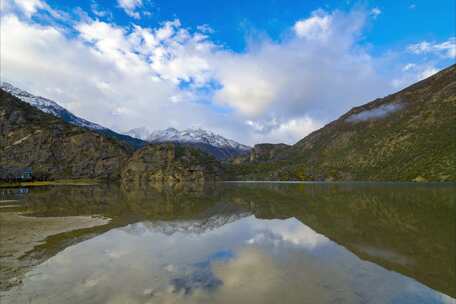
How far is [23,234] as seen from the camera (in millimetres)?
30703

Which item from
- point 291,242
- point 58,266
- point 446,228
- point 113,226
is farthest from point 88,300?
point 446,228

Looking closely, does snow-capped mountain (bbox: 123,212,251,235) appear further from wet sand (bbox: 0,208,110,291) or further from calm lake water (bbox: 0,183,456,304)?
wet sand (bbox: 0,208,110,291)

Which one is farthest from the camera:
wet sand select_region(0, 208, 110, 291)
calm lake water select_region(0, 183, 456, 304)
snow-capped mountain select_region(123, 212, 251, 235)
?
snow-capped mountain select_region(123, 212, 251, 235)

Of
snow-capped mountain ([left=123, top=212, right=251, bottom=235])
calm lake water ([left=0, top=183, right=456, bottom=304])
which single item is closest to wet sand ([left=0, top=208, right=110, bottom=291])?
calm lake water ([left=0, top=183, right=456, bottom=304])

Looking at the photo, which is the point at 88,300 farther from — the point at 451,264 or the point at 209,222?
the point at 209,222

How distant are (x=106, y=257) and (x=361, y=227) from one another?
25099mm

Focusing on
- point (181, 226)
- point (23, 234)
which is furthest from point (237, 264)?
point (23, 234)

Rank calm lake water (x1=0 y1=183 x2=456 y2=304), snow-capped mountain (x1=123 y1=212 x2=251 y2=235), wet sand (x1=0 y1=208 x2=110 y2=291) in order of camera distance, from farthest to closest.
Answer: snow-capped mountain (x1=123 y1=212 x2=251 y2=235) → wet sand (x1=0 y1=208 x2=110 y2=291) → calm lake water (x1=0 y1=183 x2=456 y2=304)

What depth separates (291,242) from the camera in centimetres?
2906

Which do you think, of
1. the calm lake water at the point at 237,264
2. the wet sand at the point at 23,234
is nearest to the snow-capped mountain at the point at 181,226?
the calm lake water at the point at 237,264

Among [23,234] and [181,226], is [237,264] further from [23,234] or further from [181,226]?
[23,234]

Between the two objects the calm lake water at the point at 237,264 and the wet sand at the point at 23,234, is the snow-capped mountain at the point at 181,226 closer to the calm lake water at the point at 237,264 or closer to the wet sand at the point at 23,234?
the calm lake water at the point at 237,264

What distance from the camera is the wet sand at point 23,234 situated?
1897 centimetres

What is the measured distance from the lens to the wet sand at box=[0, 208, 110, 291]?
19.0 meters
